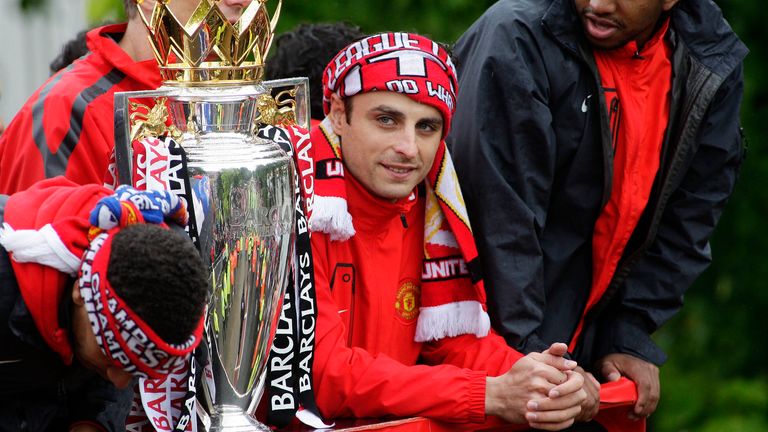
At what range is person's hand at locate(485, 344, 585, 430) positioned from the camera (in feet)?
9.73

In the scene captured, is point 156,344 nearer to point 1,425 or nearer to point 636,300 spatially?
point 1,425

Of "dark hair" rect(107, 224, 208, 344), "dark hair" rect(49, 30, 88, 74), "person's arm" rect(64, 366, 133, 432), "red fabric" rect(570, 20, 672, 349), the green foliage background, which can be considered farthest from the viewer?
the green foliage background

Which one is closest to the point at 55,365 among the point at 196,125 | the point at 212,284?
the point at 212,284

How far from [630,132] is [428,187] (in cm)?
64

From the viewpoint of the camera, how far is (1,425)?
7.37ft

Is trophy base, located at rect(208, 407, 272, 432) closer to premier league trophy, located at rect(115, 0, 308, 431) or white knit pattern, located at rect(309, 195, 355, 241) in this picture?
premier league trophy, located at rect(115, 0, 308, 431)

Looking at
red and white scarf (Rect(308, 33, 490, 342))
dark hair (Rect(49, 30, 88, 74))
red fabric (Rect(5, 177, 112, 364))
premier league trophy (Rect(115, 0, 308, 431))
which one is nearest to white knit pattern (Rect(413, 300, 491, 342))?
red and white scarf (Rect(308, 33, 490, 342))

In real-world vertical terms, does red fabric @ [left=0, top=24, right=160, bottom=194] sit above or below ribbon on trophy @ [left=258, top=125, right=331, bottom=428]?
above

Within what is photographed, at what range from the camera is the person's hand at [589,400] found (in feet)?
10.3

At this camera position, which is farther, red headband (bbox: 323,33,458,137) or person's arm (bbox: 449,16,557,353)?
person's arm (bbox: 449,16,557,353)

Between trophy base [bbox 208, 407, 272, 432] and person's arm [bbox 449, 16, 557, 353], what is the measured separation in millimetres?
903

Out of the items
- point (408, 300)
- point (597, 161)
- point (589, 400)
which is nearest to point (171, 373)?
point (408, 300)

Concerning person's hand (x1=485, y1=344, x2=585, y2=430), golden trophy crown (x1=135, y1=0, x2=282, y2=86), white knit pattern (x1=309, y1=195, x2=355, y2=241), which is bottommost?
person's hand (x1=485, y1=344, x2=585, y2=430)

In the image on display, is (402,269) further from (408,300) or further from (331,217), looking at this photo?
(331,217)
